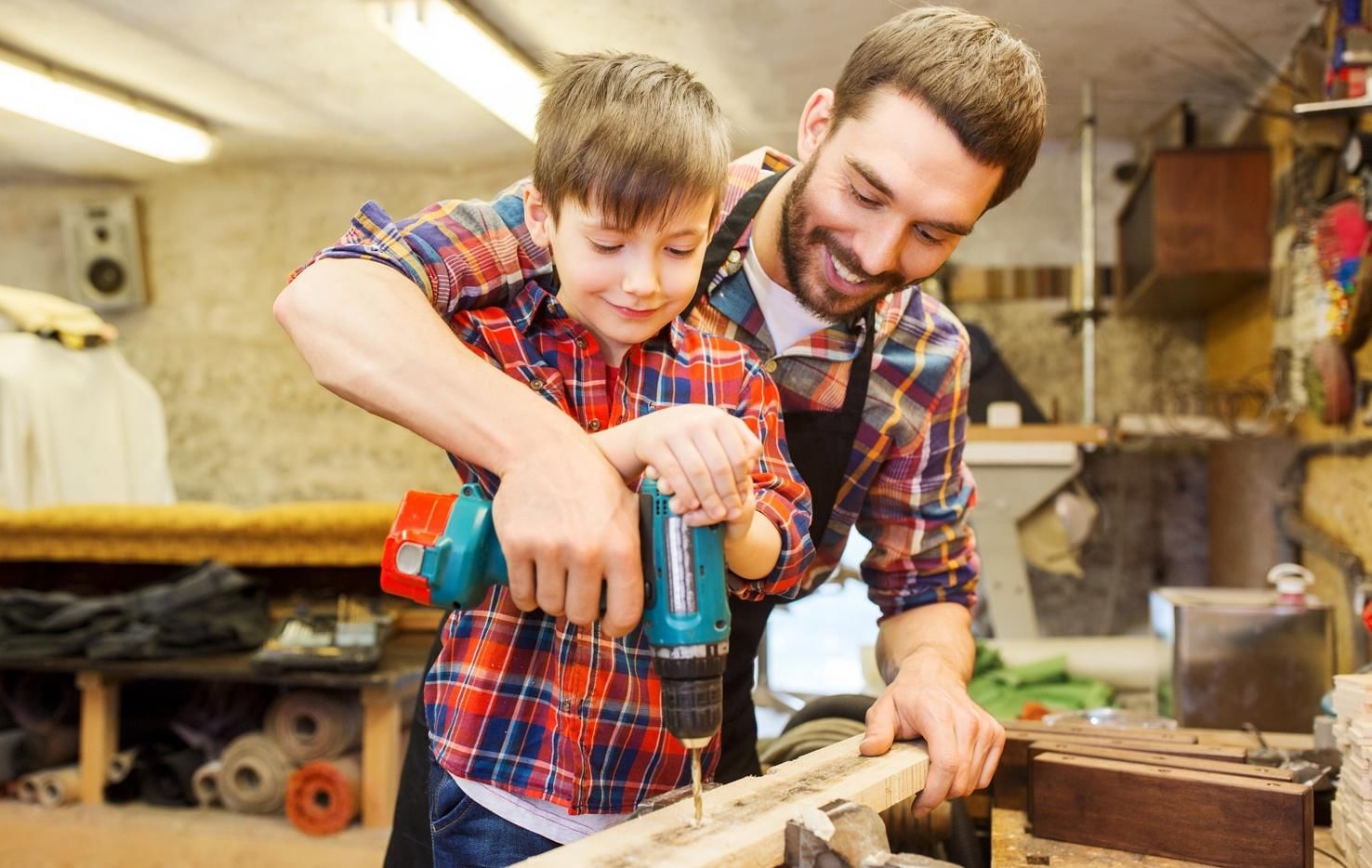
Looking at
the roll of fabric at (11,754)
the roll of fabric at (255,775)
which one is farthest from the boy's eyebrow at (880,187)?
the roll of fabric at (11,754)

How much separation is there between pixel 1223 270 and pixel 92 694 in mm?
4705

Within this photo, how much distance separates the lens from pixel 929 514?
1544mm

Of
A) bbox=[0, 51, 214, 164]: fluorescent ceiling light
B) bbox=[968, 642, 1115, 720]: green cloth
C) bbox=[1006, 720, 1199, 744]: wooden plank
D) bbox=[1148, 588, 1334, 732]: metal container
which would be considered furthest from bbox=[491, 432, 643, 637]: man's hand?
bbox=[0, 51, 214, 164]: fluorescent ceiling light

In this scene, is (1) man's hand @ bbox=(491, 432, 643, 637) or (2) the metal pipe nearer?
(1) man's hand @ bbox=(491, 432, 643, 637)

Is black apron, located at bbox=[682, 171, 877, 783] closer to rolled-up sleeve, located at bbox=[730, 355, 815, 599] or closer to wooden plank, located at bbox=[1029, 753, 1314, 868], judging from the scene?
rolled-up sleeve, located at bbox=[730, 355, 815, 599]

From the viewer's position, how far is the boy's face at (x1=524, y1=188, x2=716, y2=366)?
1078 mm

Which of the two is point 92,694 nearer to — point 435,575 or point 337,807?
point 337,807

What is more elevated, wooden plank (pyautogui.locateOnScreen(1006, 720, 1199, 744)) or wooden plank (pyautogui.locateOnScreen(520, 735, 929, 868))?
wooden plank (pyautogui.locateOnScreen(520, 735, 929, 868))

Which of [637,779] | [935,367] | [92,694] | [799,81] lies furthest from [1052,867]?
[799,81]

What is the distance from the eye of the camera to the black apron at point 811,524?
1359 millimetres

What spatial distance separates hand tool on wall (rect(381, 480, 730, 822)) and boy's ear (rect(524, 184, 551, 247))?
0.36m

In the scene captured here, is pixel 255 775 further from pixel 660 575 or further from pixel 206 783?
pixel 660 575

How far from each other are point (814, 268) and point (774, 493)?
38 centimetres

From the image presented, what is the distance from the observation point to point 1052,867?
4.05 ft
